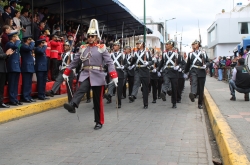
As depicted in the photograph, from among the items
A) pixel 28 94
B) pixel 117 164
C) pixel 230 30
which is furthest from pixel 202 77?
pixel 230 30

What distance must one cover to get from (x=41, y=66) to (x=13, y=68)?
161 centimetres

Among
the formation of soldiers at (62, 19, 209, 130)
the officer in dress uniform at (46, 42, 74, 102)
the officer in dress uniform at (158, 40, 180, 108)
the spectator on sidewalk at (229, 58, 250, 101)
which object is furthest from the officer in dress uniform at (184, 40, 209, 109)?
the officer in dress uniform at (46, 42, 74, 102)

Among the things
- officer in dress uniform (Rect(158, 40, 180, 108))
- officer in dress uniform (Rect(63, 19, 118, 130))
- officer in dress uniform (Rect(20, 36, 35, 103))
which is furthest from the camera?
officer in dress uniform (Rect(158, 40, 180, 108))

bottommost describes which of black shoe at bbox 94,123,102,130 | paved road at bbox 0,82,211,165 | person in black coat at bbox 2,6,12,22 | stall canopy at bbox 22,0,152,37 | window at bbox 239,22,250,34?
paved road at bbox 0,82,211,165

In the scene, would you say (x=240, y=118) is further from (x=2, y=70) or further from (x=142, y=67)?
(x=2, y=70)

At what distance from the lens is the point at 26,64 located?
9.65 m

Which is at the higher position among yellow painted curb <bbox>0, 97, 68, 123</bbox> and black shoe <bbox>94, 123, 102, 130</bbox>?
yellow painted curb <bbox>0, 97, 68, 123</bbox>

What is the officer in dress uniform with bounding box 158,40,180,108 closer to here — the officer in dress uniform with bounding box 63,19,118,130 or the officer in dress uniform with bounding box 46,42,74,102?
the officer in dress uniform with bounding box 46,42,74,102

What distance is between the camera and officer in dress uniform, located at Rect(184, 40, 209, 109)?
1010cm

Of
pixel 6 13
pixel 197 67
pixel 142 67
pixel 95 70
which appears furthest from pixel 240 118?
pixel 6 13

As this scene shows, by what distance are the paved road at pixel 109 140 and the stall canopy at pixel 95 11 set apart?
7.02m

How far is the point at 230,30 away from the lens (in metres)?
54.3

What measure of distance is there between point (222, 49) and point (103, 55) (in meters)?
52.1

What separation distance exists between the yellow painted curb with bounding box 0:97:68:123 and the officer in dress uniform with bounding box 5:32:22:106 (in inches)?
16.8
